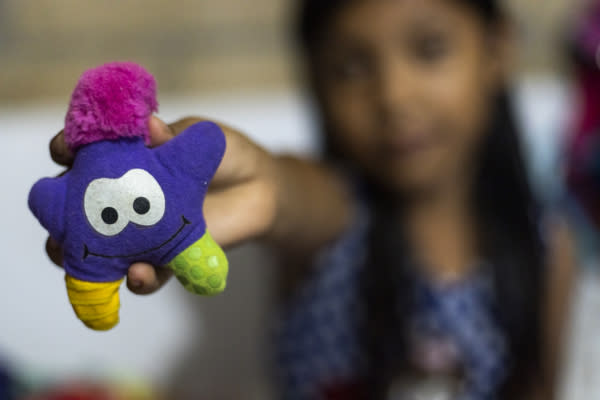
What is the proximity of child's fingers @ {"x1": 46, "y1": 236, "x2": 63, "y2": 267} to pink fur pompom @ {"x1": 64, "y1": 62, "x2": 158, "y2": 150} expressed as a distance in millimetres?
38

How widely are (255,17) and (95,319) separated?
937 millimetres

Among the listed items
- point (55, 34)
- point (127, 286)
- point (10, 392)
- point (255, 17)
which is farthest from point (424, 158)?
point (55, 34)

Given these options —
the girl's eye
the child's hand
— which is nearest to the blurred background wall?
the girl's eye

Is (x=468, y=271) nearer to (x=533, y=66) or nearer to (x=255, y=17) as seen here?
(x=533, y=66)

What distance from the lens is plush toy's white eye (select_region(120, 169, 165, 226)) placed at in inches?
7.8

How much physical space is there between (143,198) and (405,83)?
0.33 m

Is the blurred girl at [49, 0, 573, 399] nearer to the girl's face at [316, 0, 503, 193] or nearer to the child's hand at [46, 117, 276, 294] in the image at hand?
the girl's face at [316, 0, 503, 193]

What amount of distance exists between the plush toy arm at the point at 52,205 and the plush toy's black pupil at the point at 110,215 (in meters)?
0.02

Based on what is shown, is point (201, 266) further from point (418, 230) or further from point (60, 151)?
point (418, 230)

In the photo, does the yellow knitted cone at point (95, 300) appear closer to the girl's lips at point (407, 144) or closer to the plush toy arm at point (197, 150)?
the plush toy arm at point (197, 150)

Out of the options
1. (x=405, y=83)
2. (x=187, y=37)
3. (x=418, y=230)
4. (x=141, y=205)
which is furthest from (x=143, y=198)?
(x=187, y=37)

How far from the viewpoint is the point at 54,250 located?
0.23 m

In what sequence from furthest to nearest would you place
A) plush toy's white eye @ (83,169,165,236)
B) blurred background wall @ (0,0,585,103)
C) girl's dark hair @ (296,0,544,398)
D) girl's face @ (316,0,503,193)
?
blurred background wall @ (0,0,585,103) → girl's dark hair @ (296,0,544,398) → girl's face @ (316,0,503,193) → plush toy's white eye @ (83,169,165,236)

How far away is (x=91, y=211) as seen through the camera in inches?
7.9
